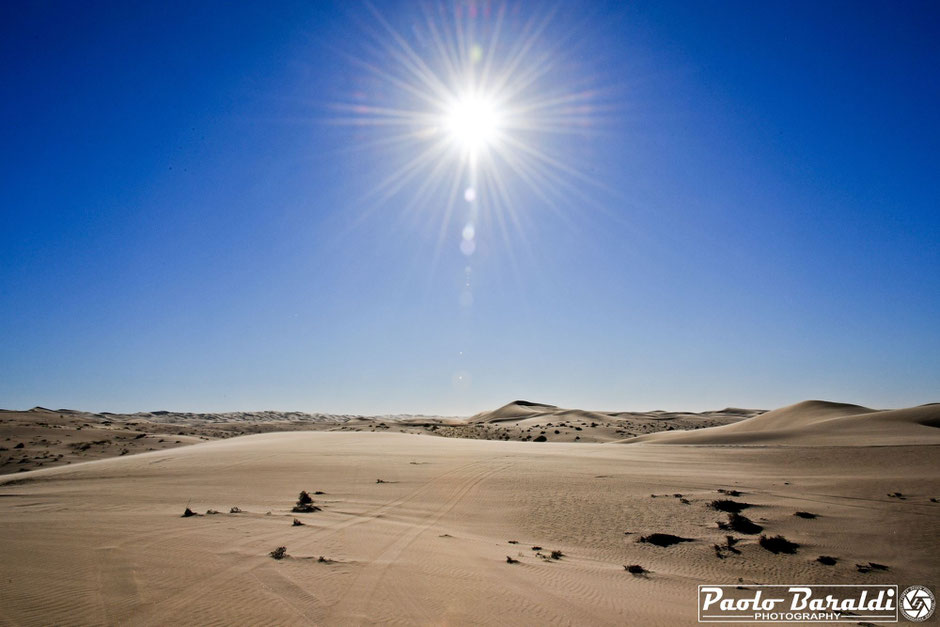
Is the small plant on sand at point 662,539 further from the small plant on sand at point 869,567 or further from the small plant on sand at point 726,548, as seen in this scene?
the small plant on sand at point 869,567

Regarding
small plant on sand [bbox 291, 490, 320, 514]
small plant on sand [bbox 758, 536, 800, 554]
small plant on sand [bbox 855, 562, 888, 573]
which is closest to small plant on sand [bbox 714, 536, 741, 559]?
small plant on sand [bbox 758, 536, 800, 554]

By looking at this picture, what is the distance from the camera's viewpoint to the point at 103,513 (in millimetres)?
11742

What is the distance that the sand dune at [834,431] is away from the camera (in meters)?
26.4

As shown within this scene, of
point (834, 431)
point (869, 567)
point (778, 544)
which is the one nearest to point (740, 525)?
point (778, 544)

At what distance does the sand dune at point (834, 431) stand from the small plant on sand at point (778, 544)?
19371mm

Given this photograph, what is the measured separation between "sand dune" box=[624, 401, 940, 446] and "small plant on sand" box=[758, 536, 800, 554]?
19.4 meters

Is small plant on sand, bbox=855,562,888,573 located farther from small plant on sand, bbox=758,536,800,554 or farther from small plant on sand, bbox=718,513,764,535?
small plant on sand, bbox=718,513,764,535

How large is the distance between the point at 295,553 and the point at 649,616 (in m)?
5.78

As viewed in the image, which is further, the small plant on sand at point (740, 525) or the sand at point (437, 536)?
the small plant on sand at point (740, 525)

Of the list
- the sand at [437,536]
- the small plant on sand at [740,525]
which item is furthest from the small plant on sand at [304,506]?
the small plant on sand at [740,525]

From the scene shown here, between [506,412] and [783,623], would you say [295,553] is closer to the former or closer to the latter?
[783,623]

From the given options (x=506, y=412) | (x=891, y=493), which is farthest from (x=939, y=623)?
(x=506, y=412)

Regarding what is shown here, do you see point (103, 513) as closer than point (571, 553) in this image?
No

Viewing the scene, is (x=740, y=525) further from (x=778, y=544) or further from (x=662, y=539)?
(x=662, y=539)
